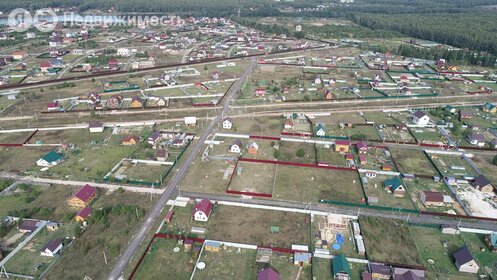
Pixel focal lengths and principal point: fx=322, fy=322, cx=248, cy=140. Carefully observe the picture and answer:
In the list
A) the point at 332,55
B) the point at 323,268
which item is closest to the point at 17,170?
the point at 323,268

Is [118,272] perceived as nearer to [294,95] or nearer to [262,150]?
[262,150]

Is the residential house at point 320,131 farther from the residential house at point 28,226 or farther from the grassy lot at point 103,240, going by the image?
the residential house at point 28,226

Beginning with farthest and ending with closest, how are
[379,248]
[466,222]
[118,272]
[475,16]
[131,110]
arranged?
1. [475,16]
2. [131,110]
3. [466,222]
4. [379,248]
5. [118,272]

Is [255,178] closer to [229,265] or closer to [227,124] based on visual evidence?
[229,265]

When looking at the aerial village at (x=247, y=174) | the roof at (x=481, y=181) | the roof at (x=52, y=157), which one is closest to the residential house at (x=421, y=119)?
the aerial village at (x=247, y=174)

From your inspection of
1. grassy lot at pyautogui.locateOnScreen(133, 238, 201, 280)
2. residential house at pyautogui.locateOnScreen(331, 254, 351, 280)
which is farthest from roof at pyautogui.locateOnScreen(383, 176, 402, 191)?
grassy lot at pyautogui.locateOnScreen(133, 238, 201, 280)

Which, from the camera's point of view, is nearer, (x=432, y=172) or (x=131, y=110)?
(x=432, y=172)

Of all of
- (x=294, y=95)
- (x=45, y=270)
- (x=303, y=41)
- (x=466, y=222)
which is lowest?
(x=45, y=270)
